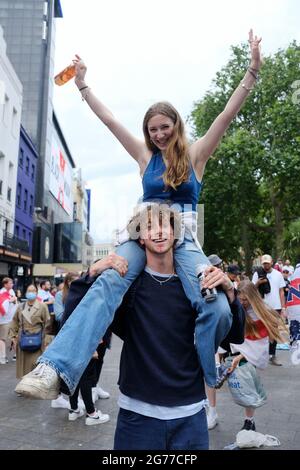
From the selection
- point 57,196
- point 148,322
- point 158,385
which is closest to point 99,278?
point 148,322

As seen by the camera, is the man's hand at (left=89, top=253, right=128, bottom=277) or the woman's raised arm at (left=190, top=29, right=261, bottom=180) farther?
the woman's raised arm at (left=190, top=29, right=261, bottom=180)

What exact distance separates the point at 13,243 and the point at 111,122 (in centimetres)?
3219

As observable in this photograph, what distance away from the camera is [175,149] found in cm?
259

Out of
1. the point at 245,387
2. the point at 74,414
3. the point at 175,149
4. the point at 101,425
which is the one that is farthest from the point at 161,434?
the point at 74,414

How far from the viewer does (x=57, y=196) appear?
→ 6431 centimetres

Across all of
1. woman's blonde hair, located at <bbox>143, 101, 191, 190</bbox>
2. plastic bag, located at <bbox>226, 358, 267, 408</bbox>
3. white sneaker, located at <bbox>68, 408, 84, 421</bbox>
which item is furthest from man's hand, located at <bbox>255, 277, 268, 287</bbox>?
woman's blonde hair, located at <bbox>143, 101, 191, 190</bbox>

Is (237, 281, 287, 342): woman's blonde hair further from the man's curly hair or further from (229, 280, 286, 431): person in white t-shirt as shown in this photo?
the man's curly hair

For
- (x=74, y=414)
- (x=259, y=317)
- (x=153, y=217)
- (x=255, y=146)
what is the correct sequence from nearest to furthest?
1. (x=153, y=217)
2. (x=259, y=317)
3. (x=74, y=414)
4. (x=255, y=146)

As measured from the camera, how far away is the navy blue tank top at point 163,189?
257 centimetres

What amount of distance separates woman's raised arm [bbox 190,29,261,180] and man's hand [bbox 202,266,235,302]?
2.35 feet

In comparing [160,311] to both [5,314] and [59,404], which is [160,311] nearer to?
[59,404]

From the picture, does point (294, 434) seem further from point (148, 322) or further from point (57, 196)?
point (57, 196)

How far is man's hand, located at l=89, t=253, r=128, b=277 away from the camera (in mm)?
2277

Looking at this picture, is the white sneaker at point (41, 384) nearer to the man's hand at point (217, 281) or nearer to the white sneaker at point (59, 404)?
the man's hand at point (217, 281)
